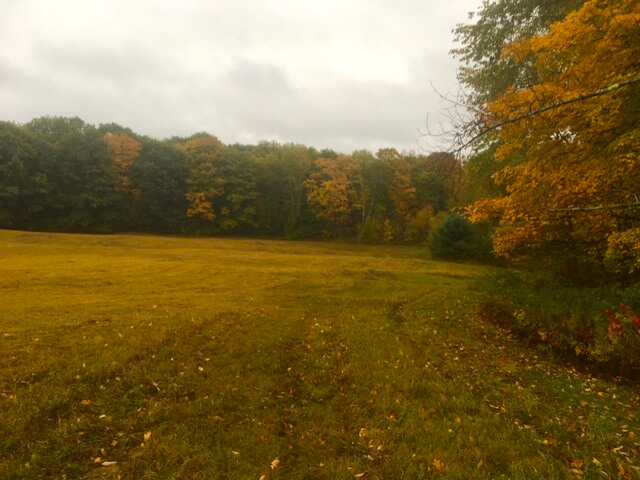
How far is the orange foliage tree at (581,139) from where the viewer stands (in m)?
8.59

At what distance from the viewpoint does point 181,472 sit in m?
5.18

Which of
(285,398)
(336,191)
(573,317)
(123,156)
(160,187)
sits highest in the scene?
(123,156)

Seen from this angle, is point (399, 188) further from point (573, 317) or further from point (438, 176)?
point (438, 176)

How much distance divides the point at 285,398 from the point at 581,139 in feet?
34.2

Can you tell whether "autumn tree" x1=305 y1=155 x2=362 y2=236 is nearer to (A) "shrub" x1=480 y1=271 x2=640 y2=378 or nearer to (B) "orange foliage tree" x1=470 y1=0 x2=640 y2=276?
(A) "shrub" x1=480 y1=271 x2=640 y2=378

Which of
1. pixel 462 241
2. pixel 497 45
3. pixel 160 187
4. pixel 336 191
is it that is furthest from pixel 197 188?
pixel 497 45

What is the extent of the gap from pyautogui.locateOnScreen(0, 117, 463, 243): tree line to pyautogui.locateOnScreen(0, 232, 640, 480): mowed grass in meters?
47.5

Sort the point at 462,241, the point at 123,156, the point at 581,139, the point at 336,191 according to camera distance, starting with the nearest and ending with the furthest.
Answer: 1. the point at 581,139
2. the point at 462,241
3. the point at 123,156
4. the point at 336,191

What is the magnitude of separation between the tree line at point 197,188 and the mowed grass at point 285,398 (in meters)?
47.5

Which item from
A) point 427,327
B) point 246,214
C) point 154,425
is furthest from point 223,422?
point 246,214

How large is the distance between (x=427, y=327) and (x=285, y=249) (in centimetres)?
3317

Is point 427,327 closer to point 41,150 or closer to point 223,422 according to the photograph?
point 223,422

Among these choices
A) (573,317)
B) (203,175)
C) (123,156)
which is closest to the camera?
(573,317)

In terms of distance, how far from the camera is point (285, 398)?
7.57 m
